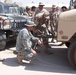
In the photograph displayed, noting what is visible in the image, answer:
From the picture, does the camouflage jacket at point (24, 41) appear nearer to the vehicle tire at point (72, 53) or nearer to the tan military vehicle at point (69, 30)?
the tan military vehicle at point (69, 30)

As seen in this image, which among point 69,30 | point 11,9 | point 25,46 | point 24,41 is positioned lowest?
point 25,46

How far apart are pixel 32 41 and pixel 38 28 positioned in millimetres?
893

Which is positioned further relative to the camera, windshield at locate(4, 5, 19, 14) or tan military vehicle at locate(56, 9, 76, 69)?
windshield at locate(4, 5, 19, 14)

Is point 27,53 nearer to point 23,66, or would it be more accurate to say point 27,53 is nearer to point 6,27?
point 23,66

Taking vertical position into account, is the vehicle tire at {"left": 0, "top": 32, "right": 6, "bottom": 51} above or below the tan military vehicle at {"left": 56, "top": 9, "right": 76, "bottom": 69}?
below

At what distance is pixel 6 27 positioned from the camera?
352 inches

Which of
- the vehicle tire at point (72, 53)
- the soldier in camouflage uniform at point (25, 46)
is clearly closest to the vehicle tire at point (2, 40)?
the soldier in camouflage uniform at point (25, 46)

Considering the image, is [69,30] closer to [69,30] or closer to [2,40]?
[69,30]

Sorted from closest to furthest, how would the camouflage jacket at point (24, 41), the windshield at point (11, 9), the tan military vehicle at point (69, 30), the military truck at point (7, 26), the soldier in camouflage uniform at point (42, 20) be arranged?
the tan military vehicle at point (69, 30)
the camouflage jacket at point (24, 41)
the soldier in camouflage uniform at point (42, 20)
the military truck at point (7, 26)
the windshield at point (11, 9)

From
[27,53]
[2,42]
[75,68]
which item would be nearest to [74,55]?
[75,68]

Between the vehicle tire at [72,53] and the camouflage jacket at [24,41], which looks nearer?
the vehicle tire at [72,53]

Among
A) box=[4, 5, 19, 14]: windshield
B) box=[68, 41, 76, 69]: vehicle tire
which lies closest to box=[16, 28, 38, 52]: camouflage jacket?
box=[68, 41, 76, 69]: vehicle tire

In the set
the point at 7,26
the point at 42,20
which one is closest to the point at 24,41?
the point at 42,20

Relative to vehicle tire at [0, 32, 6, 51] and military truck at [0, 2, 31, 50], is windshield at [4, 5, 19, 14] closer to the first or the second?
military truck at [0, 2, 31, 50]
